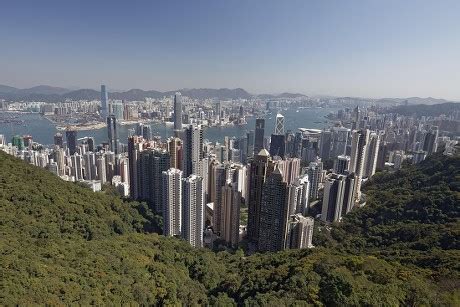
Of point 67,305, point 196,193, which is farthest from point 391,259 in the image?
point 67,305

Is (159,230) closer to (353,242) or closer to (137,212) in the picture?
(137,212)

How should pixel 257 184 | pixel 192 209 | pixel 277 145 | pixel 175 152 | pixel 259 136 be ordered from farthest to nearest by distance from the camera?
pixel 259 136 → pixel 277 145 → pixel 175 152 → pixel 257 184 → pixel 192 209

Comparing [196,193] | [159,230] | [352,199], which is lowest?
[159,230]

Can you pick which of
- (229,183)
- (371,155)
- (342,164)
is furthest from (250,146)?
(229,183)

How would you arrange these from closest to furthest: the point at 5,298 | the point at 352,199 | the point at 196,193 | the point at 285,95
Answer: the point at 5,298, the point at 196,193, the point at 352,199, the point at 285,95

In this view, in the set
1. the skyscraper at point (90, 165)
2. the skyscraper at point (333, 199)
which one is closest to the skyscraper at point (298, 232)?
the skyscraper at point (333, 199)

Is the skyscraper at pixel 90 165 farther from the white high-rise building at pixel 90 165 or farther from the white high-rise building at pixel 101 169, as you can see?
the white high-rise building at pixel 101 169

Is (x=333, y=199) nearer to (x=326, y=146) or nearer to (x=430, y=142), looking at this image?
(x=326, y=146)
